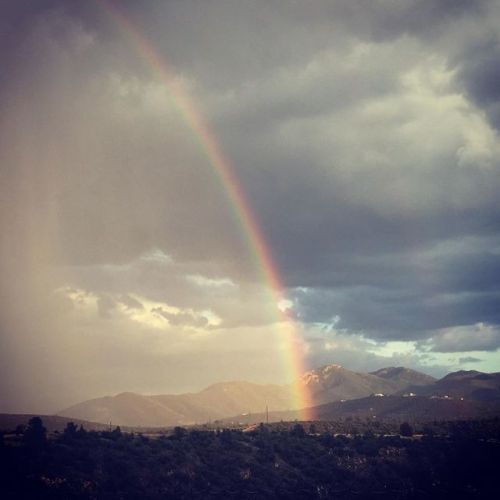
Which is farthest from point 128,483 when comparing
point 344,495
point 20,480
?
point 344,495

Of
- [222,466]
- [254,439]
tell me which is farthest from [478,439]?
[222,466]

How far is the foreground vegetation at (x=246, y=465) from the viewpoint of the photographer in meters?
74.2

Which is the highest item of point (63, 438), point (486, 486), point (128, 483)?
point (63, 438)

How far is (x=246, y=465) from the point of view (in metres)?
91.0

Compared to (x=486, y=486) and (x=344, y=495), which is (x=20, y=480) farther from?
(x=486, y=486)

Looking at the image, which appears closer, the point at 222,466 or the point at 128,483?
the point at 128,483

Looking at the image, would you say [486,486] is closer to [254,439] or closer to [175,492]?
[254,439]

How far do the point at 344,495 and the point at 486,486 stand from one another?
22841mm

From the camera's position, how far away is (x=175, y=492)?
259 feet

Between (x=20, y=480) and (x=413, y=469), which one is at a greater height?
(x=20, y=480)

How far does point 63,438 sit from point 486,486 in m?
67.7

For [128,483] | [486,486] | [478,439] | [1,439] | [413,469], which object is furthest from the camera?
[478,439]

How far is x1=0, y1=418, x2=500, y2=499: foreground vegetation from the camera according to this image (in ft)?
243

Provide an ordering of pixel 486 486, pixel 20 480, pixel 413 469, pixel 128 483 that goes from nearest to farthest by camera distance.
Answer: pixel 20 480 < pixel 128 483 < pixel 486 486 < pixel 413 469
